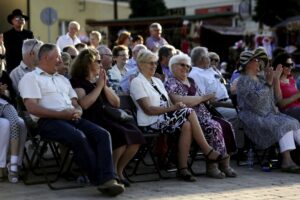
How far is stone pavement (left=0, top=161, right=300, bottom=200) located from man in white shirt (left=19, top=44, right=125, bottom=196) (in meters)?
0.29

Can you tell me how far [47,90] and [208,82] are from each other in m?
3.02

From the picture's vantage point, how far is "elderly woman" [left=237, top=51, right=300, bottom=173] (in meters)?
7.98

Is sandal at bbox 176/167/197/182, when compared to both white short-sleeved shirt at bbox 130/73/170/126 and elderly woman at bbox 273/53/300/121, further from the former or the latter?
elderly woman at bbox 273/53/300/121

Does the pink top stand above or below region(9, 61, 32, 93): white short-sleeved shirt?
below

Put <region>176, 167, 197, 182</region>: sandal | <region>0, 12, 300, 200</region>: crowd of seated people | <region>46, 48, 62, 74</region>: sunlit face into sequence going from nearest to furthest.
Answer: <region>0, 12, 300, 200</region>: crowd of seated people → <region>46, 48, 62, 74</region>: sunlit face → <region>176, 167, 197, 182</region>: sandal

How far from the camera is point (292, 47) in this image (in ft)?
80.4

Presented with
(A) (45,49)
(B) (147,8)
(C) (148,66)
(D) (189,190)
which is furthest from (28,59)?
(B) (147,8)

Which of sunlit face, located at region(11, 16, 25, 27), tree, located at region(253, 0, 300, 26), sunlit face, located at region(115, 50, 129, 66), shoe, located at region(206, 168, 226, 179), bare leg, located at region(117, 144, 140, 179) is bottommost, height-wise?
shoe, located at region(206, 168, 226, 179)

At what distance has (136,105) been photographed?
7.52 metres

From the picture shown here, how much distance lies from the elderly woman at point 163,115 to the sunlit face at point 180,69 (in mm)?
330

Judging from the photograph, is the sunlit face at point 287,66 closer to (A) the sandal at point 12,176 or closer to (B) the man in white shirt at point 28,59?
(B) the man in white shirt at point 28,59

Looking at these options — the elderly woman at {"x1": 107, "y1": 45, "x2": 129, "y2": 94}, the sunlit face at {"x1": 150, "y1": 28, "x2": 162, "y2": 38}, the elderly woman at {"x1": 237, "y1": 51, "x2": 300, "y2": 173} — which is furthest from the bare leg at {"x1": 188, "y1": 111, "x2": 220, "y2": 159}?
the sunlit face at {"x1": 150, "y1": 28, "x2": 162, "y2": 38}

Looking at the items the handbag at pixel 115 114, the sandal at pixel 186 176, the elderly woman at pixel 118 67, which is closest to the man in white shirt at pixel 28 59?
the handbag at pixel 115 114

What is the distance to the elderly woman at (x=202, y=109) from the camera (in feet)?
24.6
